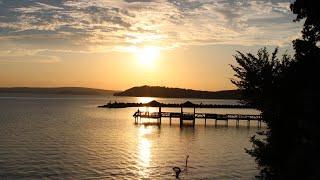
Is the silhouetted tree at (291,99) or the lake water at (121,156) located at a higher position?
the silhouetted tree at (291,99)

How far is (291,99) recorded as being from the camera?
2053 centimetres

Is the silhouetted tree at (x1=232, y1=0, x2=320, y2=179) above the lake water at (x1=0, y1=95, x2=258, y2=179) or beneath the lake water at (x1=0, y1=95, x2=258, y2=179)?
above

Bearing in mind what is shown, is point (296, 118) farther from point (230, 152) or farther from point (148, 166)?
point (230, 152)

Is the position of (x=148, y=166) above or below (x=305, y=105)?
below

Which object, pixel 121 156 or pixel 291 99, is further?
pixel 121 156

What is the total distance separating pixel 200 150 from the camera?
51.4 m

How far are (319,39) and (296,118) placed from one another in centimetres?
433

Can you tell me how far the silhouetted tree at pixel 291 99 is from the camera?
1938cm

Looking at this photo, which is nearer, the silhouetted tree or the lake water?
the silhouetted tree

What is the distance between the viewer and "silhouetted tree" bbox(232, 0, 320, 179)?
19.4m

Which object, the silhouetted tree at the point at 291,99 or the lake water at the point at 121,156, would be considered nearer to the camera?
the silhouetted tree at the point at 291,99

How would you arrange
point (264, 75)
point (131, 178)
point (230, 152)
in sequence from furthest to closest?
point (230, 152) → point (131, 178) → point (264, 75)

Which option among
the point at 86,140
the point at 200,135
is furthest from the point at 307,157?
the point at 200,135

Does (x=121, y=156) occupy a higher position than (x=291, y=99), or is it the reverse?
(x=291, y=99)
